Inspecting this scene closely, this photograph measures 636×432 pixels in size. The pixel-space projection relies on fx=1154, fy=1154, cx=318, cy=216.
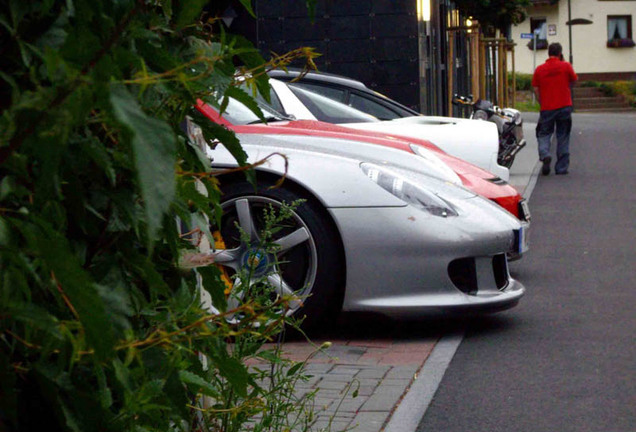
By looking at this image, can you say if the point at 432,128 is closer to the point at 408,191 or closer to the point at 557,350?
the point at 408,191

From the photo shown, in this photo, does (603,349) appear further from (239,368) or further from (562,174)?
(562,174)

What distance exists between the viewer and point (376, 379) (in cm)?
515

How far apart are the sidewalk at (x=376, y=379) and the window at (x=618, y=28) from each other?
59193mm

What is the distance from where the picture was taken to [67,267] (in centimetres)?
121

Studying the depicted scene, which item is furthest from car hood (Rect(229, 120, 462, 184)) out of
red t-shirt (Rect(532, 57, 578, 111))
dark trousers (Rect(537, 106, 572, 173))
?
dark trousers (Rect(537, 106, 572, 173))

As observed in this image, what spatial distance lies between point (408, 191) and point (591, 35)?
5909 centimetres

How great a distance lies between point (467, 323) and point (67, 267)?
544 centimetres

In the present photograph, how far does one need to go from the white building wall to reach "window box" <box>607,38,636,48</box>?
9.0 inches

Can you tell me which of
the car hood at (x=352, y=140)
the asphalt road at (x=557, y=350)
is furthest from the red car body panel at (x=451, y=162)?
the asphalt road at (x=557, y=350)

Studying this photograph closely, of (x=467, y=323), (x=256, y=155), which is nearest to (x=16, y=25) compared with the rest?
(x=256, y=155)

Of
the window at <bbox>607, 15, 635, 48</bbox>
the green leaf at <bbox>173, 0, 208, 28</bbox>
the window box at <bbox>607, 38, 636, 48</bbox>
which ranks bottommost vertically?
the window box at <bbox>607, 38, 636, 48</bbox>

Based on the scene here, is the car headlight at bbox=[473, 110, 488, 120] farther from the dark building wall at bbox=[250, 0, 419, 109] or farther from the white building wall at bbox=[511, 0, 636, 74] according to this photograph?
the white building wall at bbox=[511, 0, 636, 74]

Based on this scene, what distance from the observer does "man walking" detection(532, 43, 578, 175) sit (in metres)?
17.6

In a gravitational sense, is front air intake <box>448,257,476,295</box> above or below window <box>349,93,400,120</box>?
below
